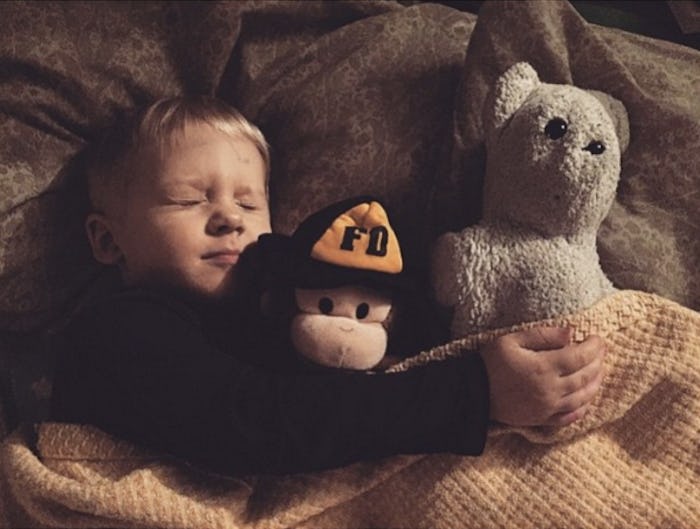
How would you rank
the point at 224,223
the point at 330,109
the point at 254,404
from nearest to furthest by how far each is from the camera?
the point at 254,404
the point at 224,223
the point at 330,109

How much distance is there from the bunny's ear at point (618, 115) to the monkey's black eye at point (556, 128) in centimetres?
11

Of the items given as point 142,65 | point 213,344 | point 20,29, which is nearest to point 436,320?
point 213,344

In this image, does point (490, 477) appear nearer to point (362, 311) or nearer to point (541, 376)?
point (541, 376)

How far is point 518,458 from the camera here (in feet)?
3.27

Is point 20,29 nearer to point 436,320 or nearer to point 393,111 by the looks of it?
point 393,111

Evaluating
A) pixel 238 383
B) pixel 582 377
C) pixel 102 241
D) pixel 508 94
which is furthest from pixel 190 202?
pixel 582 377

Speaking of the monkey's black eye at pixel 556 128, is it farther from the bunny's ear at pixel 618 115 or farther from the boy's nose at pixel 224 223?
the boy's nose at pixel 224 223

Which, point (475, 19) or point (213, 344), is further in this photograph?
point (475, 19)

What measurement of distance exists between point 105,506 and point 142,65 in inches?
24.5

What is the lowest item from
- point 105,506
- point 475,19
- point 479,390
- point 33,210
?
point 105,506

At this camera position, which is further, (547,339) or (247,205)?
(247,205)

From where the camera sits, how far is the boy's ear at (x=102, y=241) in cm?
114

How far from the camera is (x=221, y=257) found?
3.51 feet

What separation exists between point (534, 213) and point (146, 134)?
20.9 inches
